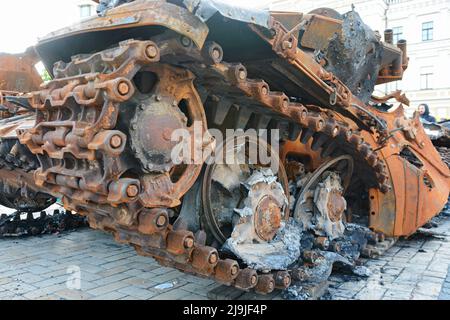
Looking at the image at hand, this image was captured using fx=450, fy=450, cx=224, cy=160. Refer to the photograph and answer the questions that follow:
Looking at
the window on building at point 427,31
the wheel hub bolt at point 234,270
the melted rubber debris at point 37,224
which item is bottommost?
the melted rubber debris at point 37,224

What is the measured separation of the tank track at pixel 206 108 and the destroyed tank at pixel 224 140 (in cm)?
1

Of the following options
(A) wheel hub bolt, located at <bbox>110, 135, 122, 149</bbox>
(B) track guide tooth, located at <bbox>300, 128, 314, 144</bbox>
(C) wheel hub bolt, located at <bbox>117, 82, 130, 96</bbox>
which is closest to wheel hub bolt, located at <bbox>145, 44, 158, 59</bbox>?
(C) wheel hub bolt, located at <bbox>117, 82, 130, 96</bbox>

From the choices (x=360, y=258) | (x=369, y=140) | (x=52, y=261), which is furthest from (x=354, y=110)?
(x=52, y=261)

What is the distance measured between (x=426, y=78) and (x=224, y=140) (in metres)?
34.0

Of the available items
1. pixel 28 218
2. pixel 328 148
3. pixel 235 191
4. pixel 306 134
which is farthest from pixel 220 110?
pixel 28 218

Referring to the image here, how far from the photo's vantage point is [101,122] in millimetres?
2381

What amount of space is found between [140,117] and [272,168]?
5.99 ft

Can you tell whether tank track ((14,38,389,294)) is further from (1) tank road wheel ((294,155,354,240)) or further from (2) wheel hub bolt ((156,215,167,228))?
(1) tank road wheel ((294,155,354,240))

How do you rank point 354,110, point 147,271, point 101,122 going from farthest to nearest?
point 147,271
point 354,110
point 101,122

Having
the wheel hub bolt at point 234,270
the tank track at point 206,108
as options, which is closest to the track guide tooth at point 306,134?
the tank track at point 206,108

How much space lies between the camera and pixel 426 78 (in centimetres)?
3356

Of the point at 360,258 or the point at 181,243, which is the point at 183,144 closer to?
the point at 181,243

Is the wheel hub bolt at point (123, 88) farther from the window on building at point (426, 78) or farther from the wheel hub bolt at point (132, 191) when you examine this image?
the window on building at point (426, 78)

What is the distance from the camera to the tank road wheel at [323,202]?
4.61 metres
